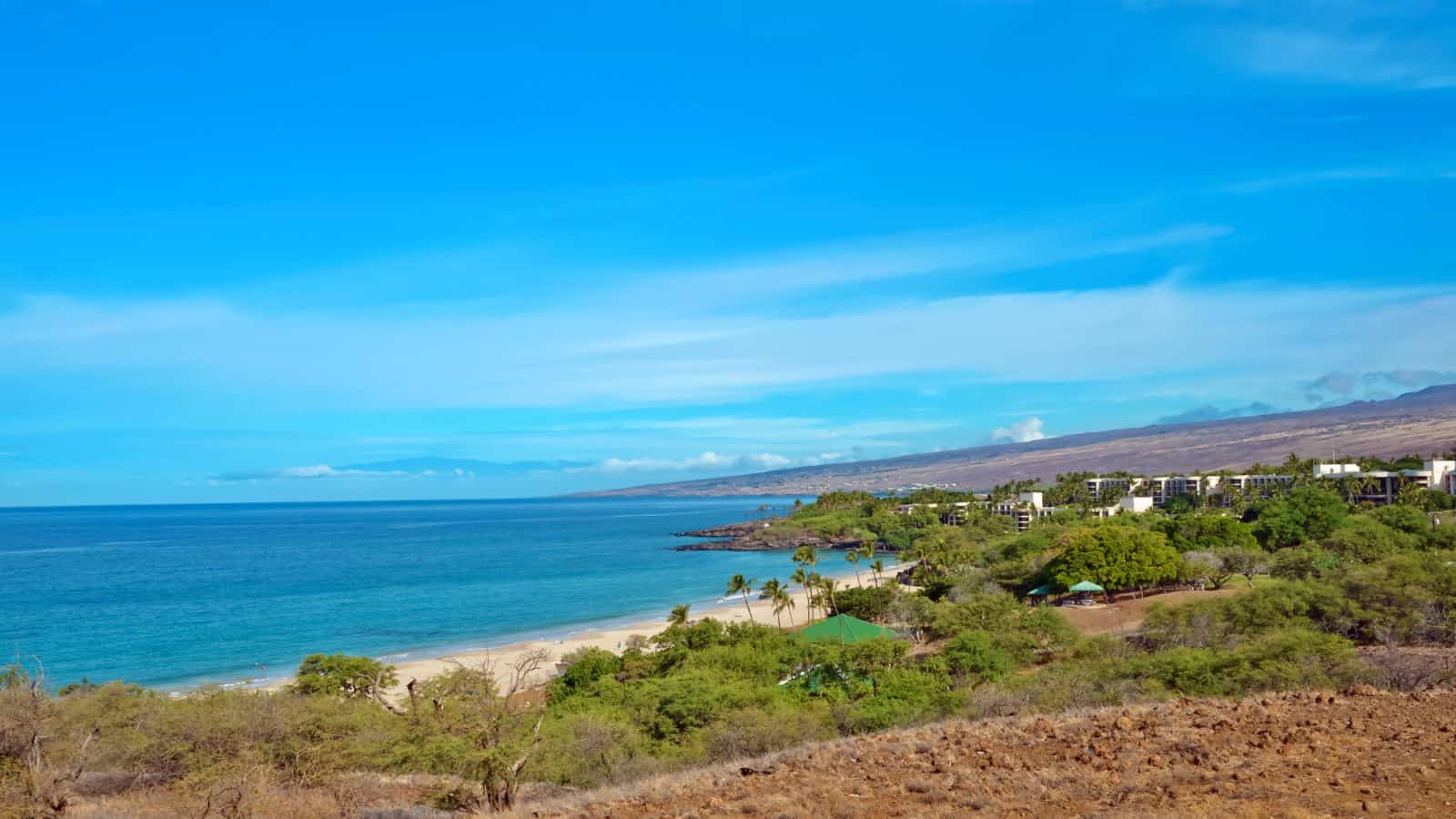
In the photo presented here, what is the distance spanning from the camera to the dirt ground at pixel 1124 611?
41.9m

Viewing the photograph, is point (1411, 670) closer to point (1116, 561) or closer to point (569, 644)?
point (1116, 561)

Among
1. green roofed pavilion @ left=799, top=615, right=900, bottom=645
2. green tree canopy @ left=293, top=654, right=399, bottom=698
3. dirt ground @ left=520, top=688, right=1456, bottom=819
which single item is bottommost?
green roofed pavilion @ left=799, top=615, right=900, bottom=645

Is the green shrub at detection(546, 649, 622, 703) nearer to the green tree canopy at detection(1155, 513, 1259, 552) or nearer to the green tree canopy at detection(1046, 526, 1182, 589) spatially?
the green tree canopy at detection(1046, 526, 1182, 589)

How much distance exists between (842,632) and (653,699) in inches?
499

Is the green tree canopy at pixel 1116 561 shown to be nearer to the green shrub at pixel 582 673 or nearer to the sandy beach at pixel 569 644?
the sandy beach at pixel 569 644

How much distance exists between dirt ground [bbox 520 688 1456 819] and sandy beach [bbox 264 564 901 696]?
16824 millimetres

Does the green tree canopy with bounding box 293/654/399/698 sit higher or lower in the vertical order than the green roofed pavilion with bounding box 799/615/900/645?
higher

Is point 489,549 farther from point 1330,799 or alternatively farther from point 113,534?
point 1330,799

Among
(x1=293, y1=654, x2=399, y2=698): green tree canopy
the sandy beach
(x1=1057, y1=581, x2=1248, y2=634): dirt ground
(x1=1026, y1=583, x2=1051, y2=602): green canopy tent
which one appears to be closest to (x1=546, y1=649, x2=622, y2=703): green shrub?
the sandy beach

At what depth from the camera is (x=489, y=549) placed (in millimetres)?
116125

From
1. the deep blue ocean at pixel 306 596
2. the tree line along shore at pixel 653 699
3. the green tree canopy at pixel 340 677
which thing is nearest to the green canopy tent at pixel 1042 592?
the tree line along shore at pixel 653 699

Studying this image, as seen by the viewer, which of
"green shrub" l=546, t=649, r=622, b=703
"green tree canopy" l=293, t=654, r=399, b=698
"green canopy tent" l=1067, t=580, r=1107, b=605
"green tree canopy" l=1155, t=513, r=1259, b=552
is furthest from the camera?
"green tree canopy" l=1155, t=513, r=1259, b=552

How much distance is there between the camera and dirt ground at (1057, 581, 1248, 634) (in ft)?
138

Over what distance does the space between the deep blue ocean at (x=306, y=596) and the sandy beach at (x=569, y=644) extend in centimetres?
270
